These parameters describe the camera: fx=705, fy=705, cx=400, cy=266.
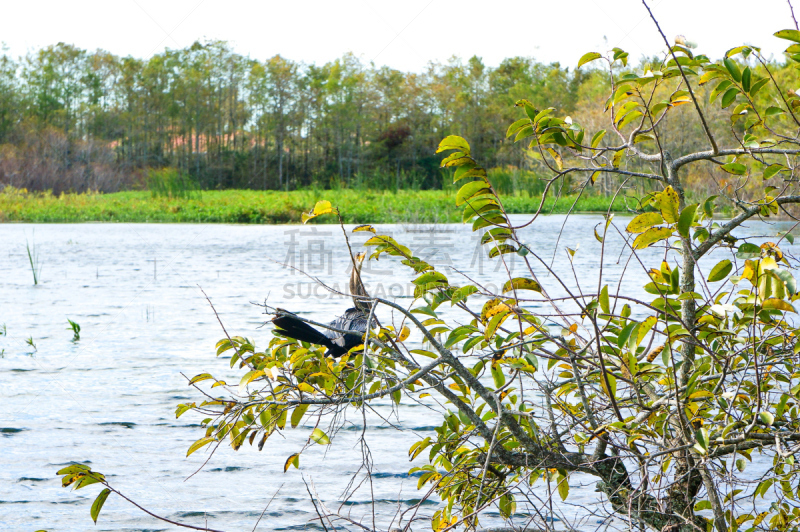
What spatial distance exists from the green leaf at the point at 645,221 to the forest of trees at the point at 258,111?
32.2 meters

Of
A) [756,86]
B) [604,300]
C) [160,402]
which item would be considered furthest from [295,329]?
[160,402]

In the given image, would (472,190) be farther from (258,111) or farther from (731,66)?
(258,111)

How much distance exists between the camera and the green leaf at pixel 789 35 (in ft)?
5.67

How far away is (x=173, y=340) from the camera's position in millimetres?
6152

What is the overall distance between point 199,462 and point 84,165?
31760 mm

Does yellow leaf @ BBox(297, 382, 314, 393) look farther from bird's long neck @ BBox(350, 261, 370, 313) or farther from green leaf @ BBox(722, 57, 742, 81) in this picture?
green leaf @ BBox(722, 57, 742, 81)

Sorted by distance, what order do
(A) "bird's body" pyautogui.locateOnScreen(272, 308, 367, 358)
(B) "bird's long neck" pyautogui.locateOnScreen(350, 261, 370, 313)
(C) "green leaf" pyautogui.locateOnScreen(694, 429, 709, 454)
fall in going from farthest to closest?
(A) "bird's body" pyautogui.locateOnScreen(272, 308, 367, 358)
(B) "bird's long neck" pyautogui.locateOnScreen(350, 261, 370, 313)
(C) "green leaf" pyautogui.locateOnScreen(694, 429, 709, 454)

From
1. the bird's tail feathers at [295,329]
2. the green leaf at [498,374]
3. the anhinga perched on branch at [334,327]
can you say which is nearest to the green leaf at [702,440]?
the green leaf at [498,374]

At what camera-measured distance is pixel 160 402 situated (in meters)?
4.45

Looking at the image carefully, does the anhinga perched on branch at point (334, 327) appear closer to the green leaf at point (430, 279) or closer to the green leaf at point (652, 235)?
the green leaf at point (430, 279)

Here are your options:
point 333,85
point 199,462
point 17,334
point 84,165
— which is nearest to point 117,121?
point 84,165

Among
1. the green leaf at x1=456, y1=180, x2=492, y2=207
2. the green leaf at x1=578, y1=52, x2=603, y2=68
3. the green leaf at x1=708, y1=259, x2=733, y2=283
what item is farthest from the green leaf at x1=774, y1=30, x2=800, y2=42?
the green leaf at x1=456, y1=180, x2=492, y2=207

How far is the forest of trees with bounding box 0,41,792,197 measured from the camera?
35188mm

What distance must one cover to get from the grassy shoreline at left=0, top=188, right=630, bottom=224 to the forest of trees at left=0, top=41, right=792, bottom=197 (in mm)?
11078
